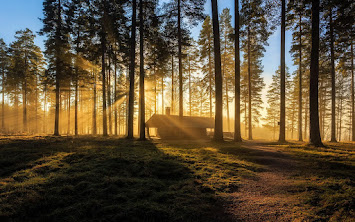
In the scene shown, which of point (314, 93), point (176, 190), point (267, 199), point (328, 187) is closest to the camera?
point (267, 199)

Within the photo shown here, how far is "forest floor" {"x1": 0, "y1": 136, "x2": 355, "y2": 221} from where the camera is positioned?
396cm

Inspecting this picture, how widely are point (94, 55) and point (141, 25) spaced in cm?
930

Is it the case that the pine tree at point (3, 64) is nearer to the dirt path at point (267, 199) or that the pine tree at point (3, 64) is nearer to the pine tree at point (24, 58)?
the pine tree at point (24, 58)

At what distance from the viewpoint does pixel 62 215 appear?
4117 millimetres

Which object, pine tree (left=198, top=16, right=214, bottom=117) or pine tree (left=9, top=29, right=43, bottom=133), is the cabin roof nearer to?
pine tree (left=198, top=16, right=214, bottom=117)

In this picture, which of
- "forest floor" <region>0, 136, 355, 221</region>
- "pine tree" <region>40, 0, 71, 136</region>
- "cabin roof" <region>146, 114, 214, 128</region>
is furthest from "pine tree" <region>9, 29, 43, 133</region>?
"forest floor" <region>0, 136, 355, 221</region>

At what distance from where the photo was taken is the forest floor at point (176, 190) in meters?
3.96

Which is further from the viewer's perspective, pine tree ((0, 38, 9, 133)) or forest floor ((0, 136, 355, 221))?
pine tree ((0, 38, 9, 133))

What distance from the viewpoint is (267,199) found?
449 cm

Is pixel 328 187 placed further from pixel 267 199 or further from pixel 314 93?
pixel 314 93

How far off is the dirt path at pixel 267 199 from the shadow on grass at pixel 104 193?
0.50 meters

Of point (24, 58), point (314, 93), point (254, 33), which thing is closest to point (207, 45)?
point (254, 33)

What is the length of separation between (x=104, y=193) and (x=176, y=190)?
2092 mm

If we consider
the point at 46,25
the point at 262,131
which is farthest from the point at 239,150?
the point at 262,131
